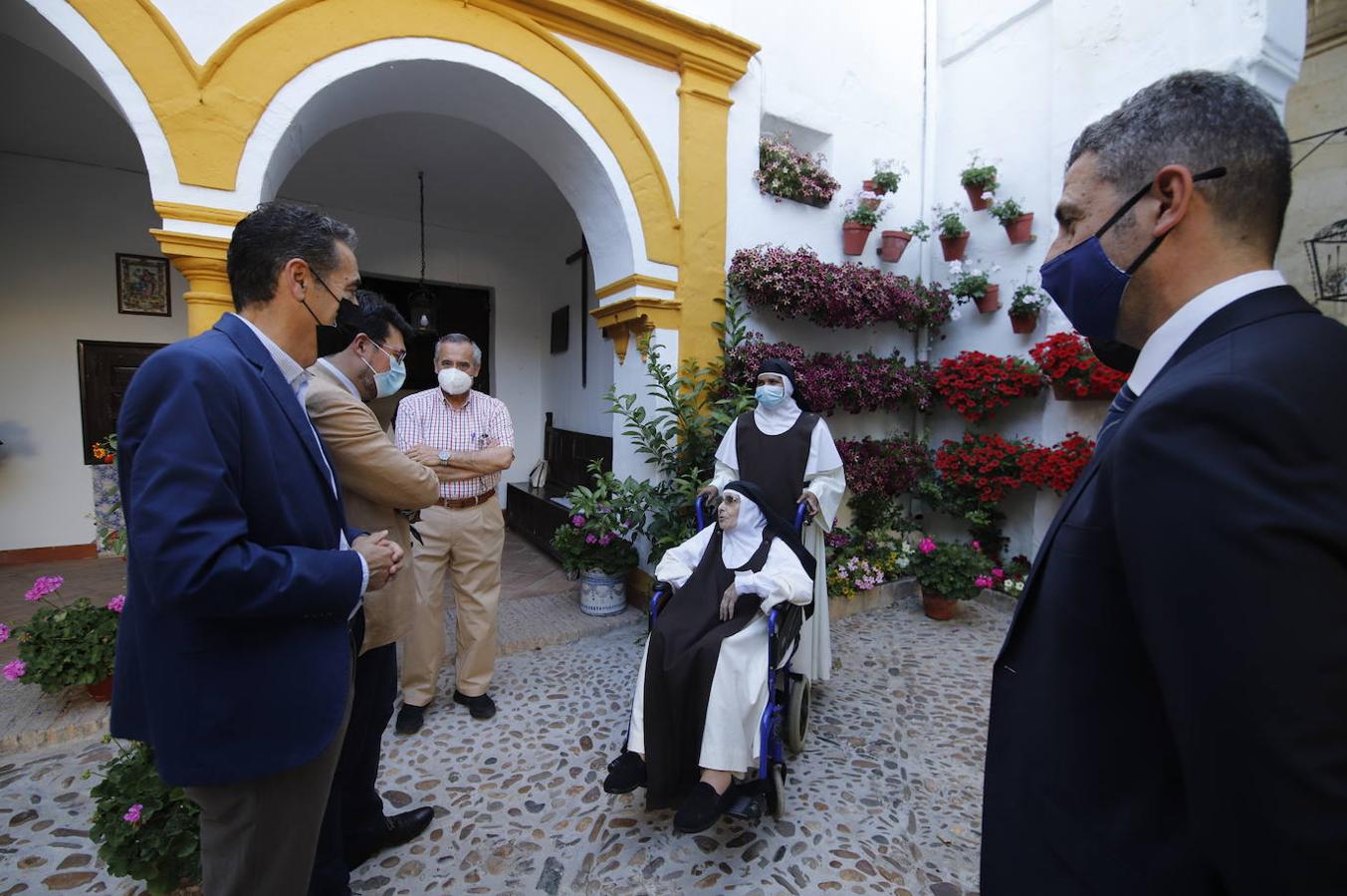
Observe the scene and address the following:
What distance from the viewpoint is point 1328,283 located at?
4.38 meters

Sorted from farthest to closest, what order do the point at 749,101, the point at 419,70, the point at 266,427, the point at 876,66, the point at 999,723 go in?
the point at 876,66 → the point at 749,101 → the point at 419,70 → the point at 266,427 → the point at 999,723

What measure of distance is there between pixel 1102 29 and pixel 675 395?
4400 millimetres

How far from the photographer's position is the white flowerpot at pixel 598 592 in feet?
14.7

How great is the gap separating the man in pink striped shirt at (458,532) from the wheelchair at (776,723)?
1.08 meters

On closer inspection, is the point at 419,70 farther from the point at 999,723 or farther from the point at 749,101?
the point at 999,723

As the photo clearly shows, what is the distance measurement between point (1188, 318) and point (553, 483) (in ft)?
22.2

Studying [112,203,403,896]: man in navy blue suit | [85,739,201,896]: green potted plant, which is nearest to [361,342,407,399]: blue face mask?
[112,203,403,896]: man in navy blue suit

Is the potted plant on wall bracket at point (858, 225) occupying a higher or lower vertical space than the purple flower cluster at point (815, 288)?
higher

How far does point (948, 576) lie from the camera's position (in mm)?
4625

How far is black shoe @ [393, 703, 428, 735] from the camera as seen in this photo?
3.01 m

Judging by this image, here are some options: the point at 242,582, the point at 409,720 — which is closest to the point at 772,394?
the point at 409,720

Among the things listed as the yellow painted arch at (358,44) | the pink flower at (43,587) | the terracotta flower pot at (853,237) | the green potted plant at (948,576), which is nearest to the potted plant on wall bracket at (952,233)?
the terracotta flower pot at (853,237)

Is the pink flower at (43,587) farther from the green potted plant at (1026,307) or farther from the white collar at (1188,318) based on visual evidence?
the green potted plant at (1026,307)

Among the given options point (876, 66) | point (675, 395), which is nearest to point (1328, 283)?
point (876, 66)
